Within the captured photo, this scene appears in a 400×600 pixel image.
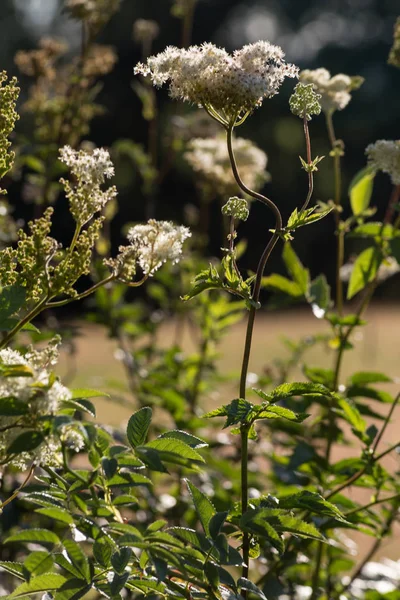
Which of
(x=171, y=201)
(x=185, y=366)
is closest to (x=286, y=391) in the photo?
(x=185, y=366)

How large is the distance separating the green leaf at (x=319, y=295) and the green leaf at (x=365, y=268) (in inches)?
2.4

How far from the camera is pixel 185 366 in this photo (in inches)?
100.0

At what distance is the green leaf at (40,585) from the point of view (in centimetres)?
94

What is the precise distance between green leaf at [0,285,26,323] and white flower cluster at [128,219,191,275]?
15 cm

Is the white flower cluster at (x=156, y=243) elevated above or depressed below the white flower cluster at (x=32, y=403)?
above

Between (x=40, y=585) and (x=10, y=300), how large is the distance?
32cm

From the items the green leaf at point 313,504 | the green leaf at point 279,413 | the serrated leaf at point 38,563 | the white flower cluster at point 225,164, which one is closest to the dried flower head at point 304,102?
the green leaf at point 279,413

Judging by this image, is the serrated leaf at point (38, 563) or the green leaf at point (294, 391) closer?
the serrated leaf at point (38, 563)

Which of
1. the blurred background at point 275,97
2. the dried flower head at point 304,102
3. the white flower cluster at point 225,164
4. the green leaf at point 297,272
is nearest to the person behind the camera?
the dried flower head at point 304,102

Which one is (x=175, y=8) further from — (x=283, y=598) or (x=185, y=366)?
(x=283, y=598)

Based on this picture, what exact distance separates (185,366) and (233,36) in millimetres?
17067

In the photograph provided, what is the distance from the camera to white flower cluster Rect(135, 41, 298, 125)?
1039 mm

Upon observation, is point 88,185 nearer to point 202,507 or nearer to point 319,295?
point 202,507

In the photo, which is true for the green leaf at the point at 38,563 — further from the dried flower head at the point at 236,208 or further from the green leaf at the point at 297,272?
the green leaf at the point at 297,272
